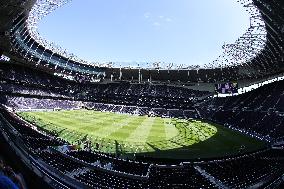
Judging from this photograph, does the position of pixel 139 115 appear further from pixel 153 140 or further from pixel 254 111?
pixel 153 140

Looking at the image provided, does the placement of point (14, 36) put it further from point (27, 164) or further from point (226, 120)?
point (27, 164)

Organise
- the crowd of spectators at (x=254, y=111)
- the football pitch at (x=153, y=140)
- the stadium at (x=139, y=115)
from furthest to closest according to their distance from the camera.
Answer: the crowd of spectators at (x=254, y=111) < the football pitch at (x=153, y=140) < the stadium at (x=139, y=115)

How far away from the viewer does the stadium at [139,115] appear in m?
17.6

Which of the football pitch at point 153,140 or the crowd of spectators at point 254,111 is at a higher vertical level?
the crowd of spectators at point 254,111

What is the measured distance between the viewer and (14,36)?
157 feet

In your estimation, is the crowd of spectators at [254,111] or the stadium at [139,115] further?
the crowd of spectators at [254,111]

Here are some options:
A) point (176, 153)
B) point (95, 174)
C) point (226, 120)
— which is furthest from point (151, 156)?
point (226, 120)

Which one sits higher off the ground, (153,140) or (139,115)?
(139,115)

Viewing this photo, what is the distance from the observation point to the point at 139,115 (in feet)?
187

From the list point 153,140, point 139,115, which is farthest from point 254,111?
point 153,140

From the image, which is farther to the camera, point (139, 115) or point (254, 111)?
point (139, 115)

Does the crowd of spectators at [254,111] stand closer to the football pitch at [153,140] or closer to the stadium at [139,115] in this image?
the stadium at [139,115]

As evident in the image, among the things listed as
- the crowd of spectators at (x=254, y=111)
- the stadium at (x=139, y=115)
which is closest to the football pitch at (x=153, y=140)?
the stadium at (x=139, y=115)

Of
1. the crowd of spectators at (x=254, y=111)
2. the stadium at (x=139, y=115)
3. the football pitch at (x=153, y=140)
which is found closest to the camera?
the stadium at (x=139, y=115)
